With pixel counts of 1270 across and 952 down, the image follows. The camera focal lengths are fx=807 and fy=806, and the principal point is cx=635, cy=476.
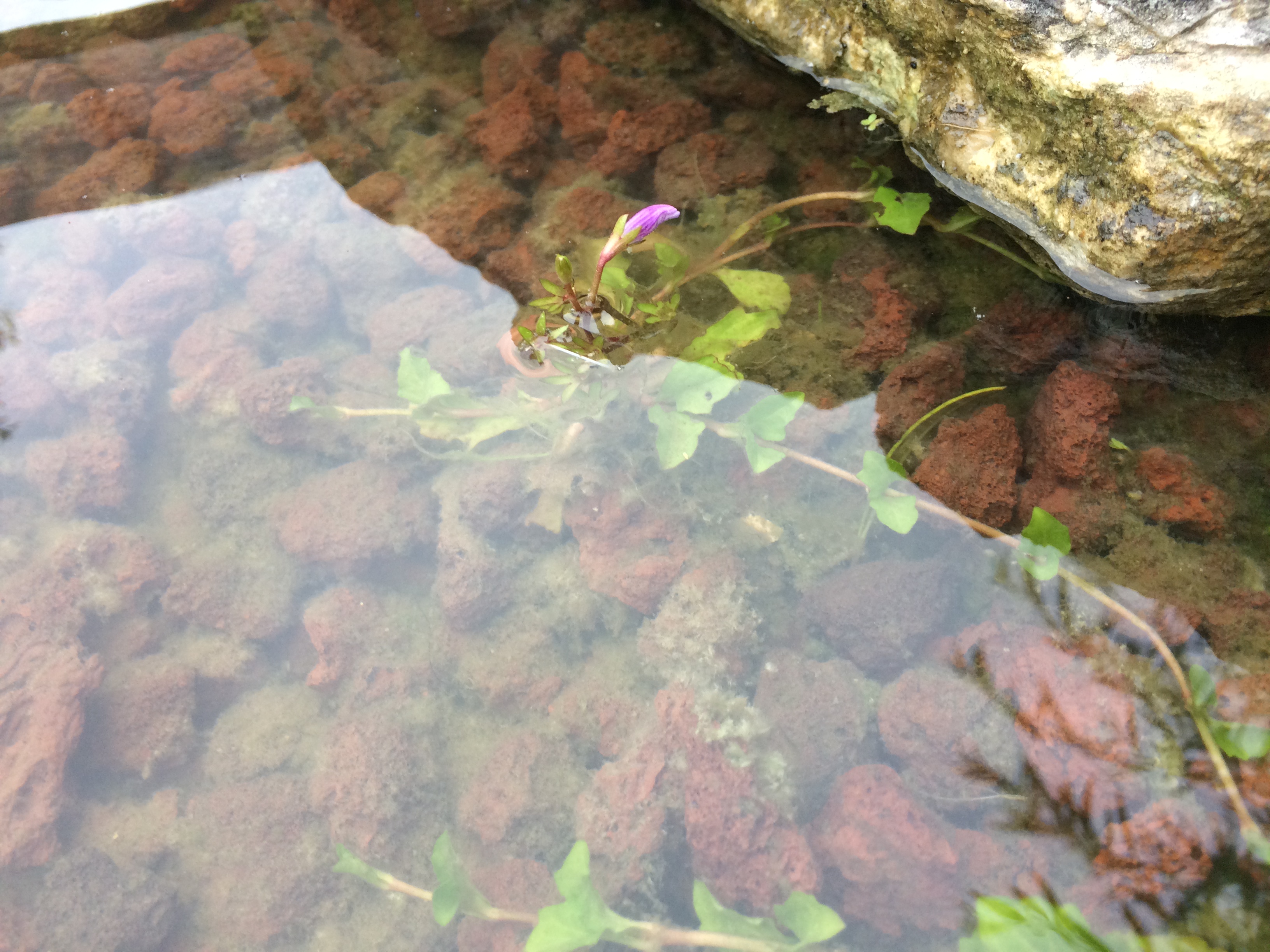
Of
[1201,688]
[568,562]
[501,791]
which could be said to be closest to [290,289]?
[568,562]

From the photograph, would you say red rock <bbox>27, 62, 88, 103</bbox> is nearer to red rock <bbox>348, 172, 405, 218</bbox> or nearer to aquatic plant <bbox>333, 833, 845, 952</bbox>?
red rock <bbox>348, 172, 405, 218</bbox>

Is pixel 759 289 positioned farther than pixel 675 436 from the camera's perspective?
Yes

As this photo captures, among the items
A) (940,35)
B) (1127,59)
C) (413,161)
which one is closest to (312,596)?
(413,161)

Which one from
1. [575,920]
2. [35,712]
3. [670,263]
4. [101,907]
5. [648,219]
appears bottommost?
[101,907]

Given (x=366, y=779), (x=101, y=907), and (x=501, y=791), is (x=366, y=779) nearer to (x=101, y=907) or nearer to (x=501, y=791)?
(x=501, y=791)

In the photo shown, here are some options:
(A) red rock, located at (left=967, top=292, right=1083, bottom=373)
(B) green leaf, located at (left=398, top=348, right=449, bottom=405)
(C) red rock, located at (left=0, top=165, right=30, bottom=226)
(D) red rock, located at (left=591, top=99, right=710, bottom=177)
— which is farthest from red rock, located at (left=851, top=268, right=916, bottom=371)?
(C) red rock, located at (left=0, top=165, right=30, bottom=226)

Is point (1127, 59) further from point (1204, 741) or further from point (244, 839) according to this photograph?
point (244, 839)

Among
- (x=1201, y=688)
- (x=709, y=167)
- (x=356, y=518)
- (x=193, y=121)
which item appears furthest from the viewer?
(x=193, y=121)
